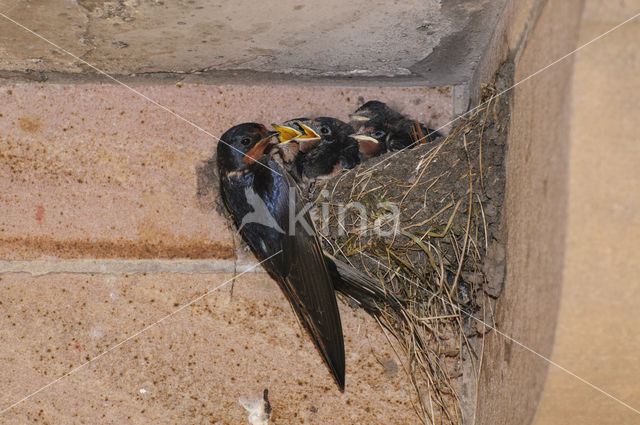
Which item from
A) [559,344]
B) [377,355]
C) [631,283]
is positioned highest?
[631,283]

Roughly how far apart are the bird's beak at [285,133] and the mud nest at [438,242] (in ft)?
1.01

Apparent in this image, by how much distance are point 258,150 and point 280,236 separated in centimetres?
32

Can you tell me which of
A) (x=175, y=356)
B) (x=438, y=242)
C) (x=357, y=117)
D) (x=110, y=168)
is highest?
(x=357, y=117)

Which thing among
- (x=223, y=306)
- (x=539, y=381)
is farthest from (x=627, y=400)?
(x=223, y=306)

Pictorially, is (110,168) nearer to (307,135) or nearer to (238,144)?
(238,144)

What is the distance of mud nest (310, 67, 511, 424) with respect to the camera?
141 centimetres

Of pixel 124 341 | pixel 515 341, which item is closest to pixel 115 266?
pixel 124 341

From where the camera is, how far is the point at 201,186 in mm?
1832

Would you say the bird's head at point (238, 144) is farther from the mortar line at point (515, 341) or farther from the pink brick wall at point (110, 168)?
the mortar line at point (515, 341)

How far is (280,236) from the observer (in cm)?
180

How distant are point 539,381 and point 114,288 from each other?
1.23m

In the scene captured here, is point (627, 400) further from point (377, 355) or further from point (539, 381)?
point (377, 355)

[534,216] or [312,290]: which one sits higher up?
[534,216]

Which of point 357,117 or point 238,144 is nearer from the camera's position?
point 238,144
